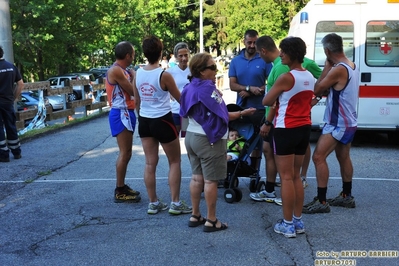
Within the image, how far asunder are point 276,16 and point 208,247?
31.4 m

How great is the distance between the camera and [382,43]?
912 cm

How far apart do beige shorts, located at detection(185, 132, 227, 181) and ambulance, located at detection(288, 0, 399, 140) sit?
531 cm

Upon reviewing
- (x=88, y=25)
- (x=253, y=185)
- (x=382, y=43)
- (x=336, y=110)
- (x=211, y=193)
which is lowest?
(x=253, y=185)

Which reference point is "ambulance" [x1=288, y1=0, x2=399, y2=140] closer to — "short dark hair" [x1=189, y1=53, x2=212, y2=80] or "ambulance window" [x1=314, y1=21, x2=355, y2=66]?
"ambulance window" [x1=314, y1=21, x2=355, y2=66]

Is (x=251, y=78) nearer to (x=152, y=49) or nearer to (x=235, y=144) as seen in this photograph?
(x=235, y=144)

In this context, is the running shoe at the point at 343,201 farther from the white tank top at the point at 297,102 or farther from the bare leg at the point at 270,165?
the white tank top at the point at 297,102

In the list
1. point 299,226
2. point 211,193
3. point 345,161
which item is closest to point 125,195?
point 211,193

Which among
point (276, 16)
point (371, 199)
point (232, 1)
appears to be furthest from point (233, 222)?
point (232, 1)

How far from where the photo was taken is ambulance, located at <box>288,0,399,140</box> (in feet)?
29.4

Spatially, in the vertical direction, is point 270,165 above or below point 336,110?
below

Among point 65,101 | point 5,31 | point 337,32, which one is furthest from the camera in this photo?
point 65,101

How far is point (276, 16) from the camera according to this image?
3378cm

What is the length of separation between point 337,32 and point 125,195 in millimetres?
5667

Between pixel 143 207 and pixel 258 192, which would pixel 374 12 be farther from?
pixel 143 207
